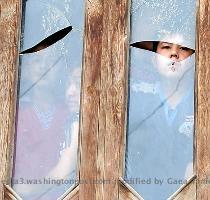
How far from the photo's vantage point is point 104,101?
4371 millimetres

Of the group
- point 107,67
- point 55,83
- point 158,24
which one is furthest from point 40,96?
point 158,24

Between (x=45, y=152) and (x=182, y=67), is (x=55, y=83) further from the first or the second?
(x=182, y=67)

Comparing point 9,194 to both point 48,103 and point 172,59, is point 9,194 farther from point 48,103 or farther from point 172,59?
point 172,59

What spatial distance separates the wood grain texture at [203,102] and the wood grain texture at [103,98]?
1.40 feet

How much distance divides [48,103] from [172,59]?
2.52ft

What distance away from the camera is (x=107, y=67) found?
14.5 ft

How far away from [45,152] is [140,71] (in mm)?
723

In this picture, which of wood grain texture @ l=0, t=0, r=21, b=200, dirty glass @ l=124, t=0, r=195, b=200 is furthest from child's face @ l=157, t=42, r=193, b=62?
wood grain texture @ l=0, t=0, r=21, b=200

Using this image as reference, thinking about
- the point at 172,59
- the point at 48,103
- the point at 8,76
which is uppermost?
the point at 172,59

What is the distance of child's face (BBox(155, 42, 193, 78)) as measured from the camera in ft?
14.4

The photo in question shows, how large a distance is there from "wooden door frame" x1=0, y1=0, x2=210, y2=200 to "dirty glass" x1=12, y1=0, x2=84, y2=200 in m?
0.05

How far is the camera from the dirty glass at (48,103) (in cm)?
439

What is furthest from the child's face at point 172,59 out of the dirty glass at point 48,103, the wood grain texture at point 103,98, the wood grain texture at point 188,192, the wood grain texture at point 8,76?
the wood grain texture at point 8,76

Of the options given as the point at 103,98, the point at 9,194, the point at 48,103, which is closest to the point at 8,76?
the point at 48,103
